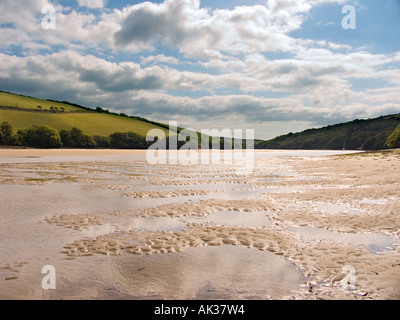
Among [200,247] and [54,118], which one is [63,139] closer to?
[54,118]

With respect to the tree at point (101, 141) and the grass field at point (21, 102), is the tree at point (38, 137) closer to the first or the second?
the tree at point (101, 141)

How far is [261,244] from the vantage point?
7145 mm

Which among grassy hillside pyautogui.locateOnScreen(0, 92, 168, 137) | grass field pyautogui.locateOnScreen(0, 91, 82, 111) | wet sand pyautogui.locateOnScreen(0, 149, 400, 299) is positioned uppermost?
grass field pyautogui.locateOnScreen(0, 91, 82, 111)

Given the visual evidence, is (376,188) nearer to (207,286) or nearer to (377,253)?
(377,253)

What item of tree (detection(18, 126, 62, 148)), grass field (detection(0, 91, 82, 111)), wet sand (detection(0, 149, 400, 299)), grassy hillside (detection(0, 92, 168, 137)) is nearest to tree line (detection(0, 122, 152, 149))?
tree (detection(18, 126, 62, 148))

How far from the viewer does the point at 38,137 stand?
9156cm

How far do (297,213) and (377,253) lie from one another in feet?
14.0

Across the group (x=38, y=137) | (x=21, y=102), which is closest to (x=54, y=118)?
(x=21, y=102)

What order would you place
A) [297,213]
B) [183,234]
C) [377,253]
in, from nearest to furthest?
1. [377,253]
2. [183,234]
3. [297,213]

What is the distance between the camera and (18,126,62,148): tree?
299 ft

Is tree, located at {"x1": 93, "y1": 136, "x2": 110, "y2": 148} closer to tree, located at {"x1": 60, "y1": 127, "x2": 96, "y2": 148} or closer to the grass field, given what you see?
tree, located at {"x1": 60, "y1": 127, "x2": 96, "y2": 148}

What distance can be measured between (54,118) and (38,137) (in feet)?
108
